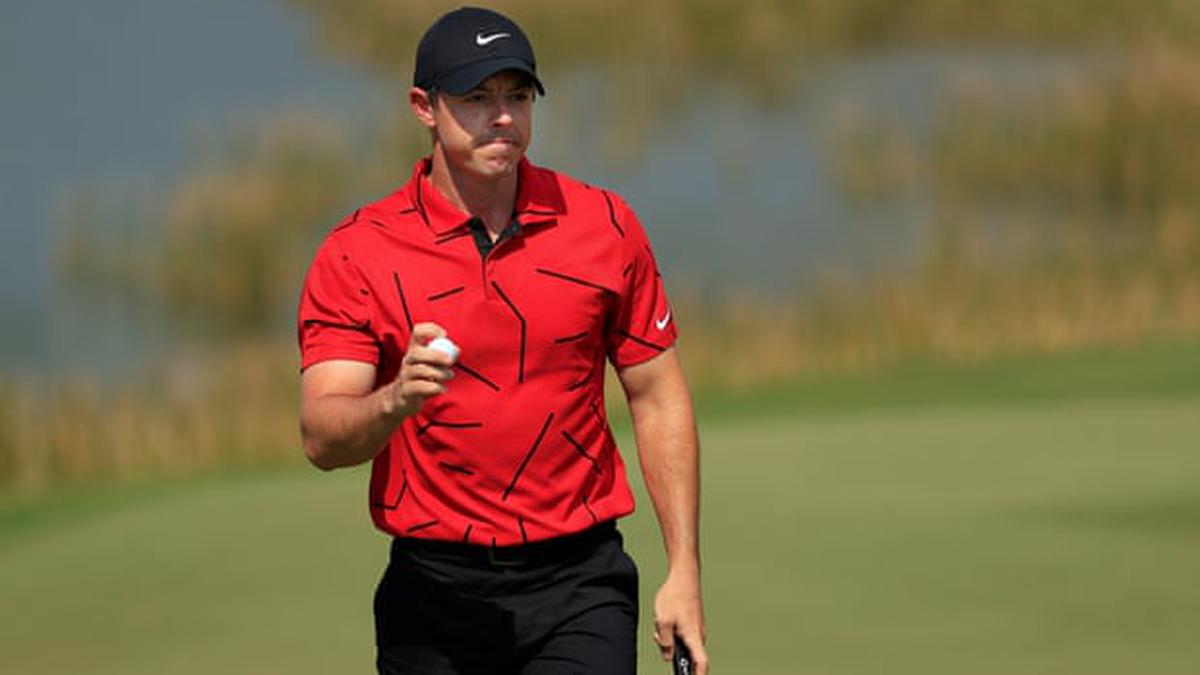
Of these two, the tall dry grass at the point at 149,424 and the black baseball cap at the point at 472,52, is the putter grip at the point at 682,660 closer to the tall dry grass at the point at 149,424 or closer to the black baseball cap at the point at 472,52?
the black baseball cap at the point at 472,52

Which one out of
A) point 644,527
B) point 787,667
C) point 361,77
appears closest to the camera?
point 787,667

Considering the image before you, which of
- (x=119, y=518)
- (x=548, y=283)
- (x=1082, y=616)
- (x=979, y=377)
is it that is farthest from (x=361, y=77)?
(x=548, y=283)

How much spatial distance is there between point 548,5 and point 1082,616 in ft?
48.0

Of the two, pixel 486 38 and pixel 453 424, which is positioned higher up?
pixel 486 38

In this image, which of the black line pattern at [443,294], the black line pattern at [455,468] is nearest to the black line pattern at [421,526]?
the black line pattern at [455,468]

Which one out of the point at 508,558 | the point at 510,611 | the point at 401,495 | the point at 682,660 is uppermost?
the point at 401,495

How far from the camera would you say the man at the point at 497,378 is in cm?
493

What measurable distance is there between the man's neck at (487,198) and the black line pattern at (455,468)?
0.46 meters

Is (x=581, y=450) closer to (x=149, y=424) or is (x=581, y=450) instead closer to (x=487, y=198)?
(x=487, y=198)

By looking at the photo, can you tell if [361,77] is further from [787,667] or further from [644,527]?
[787,667]

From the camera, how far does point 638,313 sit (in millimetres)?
5102

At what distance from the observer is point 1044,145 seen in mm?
19328

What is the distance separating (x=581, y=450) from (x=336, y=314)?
549 mm

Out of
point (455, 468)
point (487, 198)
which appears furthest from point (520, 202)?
point (455, 468)
